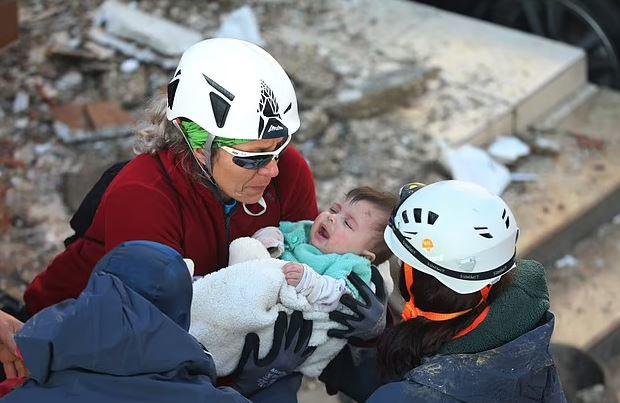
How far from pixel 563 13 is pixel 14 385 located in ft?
21.7

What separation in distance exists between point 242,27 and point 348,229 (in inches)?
168

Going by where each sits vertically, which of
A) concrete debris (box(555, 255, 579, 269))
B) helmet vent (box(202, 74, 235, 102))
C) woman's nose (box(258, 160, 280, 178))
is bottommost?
concrete debris (box(555, 255, 579, 269))

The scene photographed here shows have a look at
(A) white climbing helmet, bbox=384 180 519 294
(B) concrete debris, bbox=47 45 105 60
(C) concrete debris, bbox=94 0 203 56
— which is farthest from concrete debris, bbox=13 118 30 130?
(A) white climbing helmet, bbox=384 180 519 294

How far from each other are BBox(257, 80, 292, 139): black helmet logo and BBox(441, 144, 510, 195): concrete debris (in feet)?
9.62

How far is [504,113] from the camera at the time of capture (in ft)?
21.5

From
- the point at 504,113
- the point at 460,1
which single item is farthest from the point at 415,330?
the point at 460,1

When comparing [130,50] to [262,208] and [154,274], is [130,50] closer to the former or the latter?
[262,208]

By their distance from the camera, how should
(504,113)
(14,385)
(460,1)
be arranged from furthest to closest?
(460,1) < (504,113) < (14,385)

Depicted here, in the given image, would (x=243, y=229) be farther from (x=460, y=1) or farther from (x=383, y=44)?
(x=460, y=1)

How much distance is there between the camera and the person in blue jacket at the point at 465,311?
110 inches

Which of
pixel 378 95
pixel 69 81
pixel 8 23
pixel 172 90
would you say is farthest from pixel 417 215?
pixel 8 23

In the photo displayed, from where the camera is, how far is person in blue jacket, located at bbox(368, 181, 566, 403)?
281cm

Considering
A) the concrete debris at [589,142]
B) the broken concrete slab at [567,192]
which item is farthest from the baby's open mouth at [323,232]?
the concrete debris at [589,142]

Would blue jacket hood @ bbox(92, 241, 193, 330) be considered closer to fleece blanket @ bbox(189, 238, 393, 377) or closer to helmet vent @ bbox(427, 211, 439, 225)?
fleece blanket @ bbox(189, 238, 393, 377)
